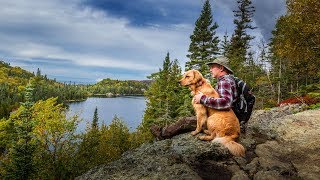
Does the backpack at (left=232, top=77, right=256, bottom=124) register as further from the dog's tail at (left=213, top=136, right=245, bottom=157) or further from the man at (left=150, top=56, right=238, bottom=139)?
the dog's tail at (left=213, top=136, right=245, bottom=157)

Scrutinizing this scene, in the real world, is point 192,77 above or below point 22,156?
above

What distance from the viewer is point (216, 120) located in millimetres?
8086

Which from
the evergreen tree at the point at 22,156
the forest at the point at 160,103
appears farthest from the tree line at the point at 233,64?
the evergreen tree at the point at 22,156

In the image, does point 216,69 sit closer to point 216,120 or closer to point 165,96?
point 216,120

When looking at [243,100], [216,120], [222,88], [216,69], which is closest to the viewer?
[216,120]

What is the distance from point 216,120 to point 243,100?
1441mm

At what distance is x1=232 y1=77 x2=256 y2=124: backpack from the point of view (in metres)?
9.03

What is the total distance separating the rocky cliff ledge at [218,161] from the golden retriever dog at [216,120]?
7.4 inches

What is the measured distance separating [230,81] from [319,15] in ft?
64.5

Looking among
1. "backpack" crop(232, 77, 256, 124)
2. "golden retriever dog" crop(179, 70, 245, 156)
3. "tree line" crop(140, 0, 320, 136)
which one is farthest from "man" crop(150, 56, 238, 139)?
"tree line" crop(140, 0, 320, 136)

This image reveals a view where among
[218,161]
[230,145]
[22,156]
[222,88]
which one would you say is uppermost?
[222,88]

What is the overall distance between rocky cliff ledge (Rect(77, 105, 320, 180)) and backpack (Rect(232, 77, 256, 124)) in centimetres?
86

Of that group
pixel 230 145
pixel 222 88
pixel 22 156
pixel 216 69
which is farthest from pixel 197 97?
pixel 22 156

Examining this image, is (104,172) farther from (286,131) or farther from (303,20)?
(303,20)
